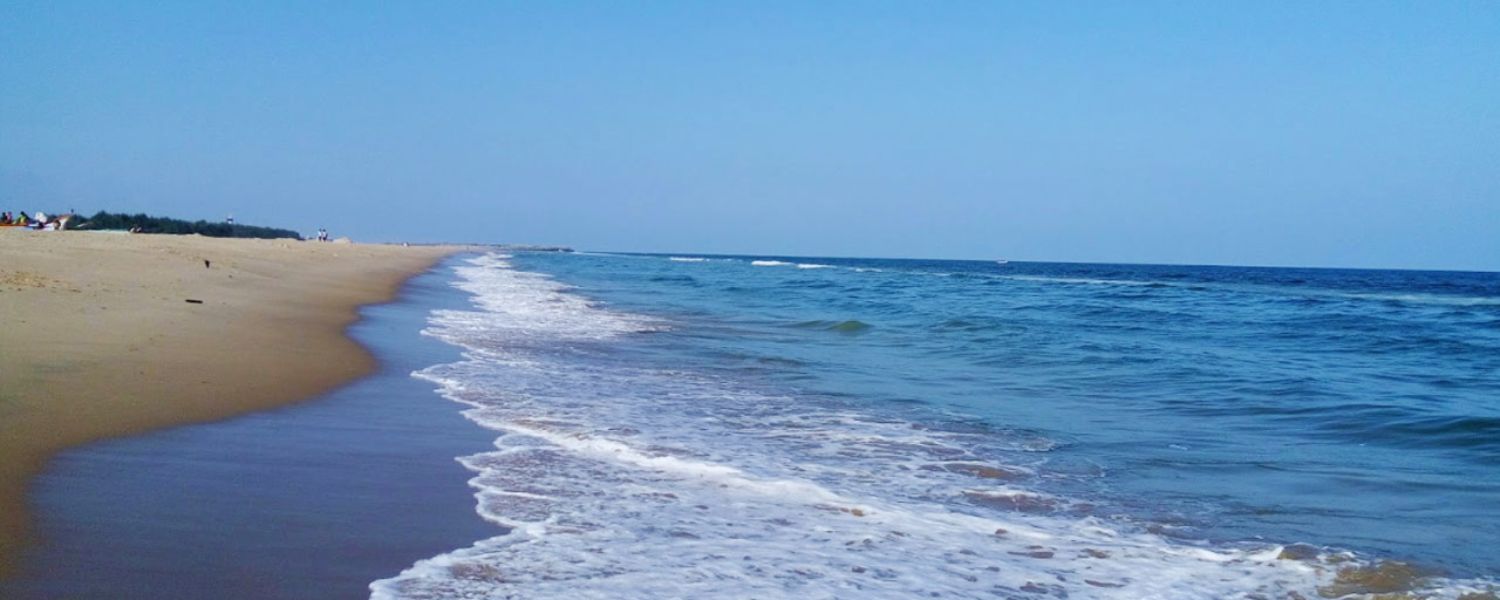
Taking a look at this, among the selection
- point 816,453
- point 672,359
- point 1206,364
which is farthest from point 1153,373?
point 816,453

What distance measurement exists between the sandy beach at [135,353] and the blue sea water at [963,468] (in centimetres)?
138

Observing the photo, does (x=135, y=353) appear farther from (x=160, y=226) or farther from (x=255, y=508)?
(x=160, y=226)

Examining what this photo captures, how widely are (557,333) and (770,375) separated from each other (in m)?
4.64

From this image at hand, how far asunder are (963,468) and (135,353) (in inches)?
246

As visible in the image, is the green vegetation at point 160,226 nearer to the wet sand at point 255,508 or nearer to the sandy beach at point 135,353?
the sandy beach at point 135,353

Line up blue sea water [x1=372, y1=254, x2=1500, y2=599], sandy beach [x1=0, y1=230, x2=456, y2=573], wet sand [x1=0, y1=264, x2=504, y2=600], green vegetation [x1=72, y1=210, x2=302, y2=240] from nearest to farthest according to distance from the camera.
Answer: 1. wet sand [x1=0, y1=264, x2=504, y2=600]
2. blue sea water [x1=372, y1=254, x2=1500, y2=599]
3. sandy beach [x1=0, y1=230, x2=456, y2=573]
4. green vegetation [x1=72, y1=210, x2=302, y2=240]

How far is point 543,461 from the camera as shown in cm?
609

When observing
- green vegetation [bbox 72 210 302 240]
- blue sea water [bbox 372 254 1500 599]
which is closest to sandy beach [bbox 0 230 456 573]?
blue sea water [bbox 372 254 1500 599]

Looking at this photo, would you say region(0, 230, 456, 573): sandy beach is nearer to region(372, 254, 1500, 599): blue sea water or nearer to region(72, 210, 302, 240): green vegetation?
region(372, 254, 1500, 599): blue sea water

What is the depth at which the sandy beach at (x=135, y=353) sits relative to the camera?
5.74 metres

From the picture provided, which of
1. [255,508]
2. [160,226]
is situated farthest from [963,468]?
[160,226]

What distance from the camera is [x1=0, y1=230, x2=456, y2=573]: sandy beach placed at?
226 inches

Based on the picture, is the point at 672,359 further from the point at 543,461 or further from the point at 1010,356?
the point at 543,461

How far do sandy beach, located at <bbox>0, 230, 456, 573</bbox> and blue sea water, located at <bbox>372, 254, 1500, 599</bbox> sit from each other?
→ 1380 mm
